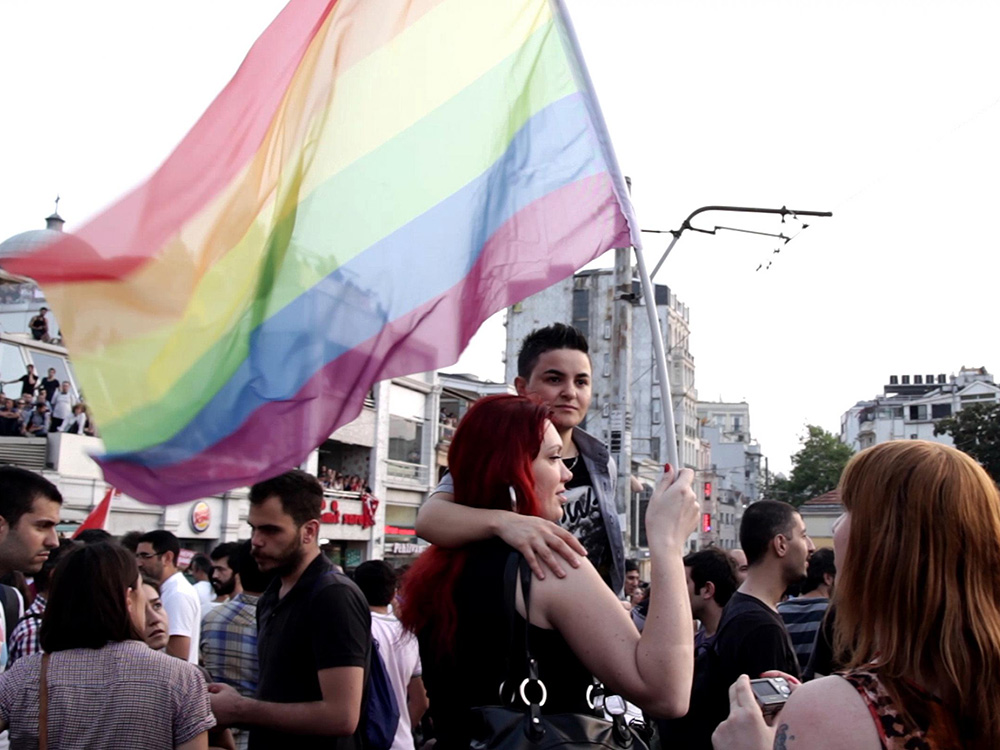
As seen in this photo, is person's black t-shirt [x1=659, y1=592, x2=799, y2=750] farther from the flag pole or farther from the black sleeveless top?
the black sleeveless top

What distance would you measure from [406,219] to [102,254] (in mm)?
1166

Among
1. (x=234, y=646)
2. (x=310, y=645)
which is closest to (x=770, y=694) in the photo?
(x=310, y=645)

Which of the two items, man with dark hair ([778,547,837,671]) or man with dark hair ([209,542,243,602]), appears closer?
man with dark hair ([778,547,837,671])

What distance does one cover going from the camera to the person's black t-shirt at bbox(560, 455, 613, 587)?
13.2ft

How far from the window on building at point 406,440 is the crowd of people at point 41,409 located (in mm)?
18056

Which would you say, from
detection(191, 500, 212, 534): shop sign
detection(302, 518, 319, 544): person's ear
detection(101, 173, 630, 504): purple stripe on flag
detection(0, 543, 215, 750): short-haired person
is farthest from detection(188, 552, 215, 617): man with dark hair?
detection(191, 500, 212, 534): shop sign

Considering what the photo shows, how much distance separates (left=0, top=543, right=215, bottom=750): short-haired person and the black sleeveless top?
4.46ft

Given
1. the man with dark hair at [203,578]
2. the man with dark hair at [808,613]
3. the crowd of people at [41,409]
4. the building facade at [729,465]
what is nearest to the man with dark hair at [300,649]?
the man with dark hair at [808,613]

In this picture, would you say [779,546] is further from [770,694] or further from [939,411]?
[939,411]

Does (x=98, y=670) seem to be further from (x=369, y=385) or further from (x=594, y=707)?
(x=594, y=707)

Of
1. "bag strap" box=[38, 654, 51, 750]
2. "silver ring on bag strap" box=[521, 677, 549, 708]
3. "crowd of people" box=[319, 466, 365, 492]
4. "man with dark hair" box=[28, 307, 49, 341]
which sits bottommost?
"bag strap" box=[38, 654, 51, 750]

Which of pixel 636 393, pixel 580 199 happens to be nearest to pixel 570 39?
pixel 580 199

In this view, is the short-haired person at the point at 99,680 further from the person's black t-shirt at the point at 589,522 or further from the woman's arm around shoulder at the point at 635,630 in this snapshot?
the woman's arm around shoulder at the point at 635,630

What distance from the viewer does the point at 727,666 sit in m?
4.70
